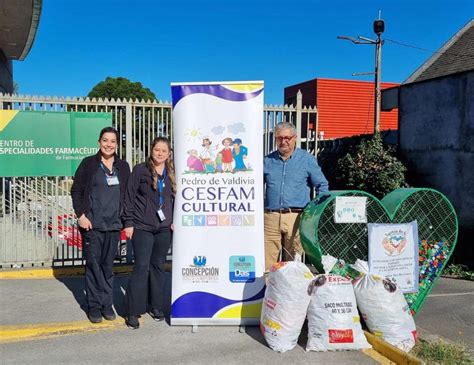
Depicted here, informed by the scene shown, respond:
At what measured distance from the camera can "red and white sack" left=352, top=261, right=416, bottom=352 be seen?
13.0 ft

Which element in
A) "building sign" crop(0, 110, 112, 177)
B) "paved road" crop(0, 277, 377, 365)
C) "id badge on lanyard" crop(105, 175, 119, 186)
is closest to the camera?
"paved road" crop(0, 277, 377, 365)

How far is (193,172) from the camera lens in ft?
14.9

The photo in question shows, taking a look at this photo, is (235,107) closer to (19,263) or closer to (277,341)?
(277,341)

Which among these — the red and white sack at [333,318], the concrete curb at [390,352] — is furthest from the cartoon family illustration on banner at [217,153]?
the concrete curb at [390,352]

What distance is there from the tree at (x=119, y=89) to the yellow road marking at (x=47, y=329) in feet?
80.6

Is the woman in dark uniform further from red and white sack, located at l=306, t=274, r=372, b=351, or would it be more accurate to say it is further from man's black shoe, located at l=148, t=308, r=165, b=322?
red and white sack, located at l=306, t=274, r=372, b=351

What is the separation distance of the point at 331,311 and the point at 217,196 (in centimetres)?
152

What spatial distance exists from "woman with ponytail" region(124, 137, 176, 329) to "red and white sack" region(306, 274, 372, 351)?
1624 millimetres

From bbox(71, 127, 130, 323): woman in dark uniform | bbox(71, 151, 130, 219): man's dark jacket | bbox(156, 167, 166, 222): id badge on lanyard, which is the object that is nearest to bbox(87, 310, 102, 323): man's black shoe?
bbox(71, 127, 130, 323): woman in dark uniform

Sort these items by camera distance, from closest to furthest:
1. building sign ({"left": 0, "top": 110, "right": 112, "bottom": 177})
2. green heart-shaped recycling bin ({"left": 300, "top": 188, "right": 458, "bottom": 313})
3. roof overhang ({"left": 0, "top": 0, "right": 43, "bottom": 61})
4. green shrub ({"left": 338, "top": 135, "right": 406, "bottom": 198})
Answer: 1. green heart-shaped recycling bin ({"left": 300, "top": 188, "right": 458, "bottom": 313})
2. building sign ({"left": 0, "top": 110, "right": 112, "bottom": 177})
3. green shrub ({"left": 338, "top": 135, "right": 406, "bottom": 198})
4. roof overhang ({"left": 0, "top": 0, "right": 43, "bottom": 61})

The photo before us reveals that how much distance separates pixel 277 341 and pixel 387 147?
23.4 feet

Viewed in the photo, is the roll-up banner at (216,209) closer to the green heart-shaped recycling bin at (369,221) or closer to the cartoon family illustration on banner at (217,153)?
the cartoon family illustration on banner at (217,153)

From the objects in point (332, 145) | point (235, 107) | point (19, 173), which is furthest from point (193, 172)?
point (332, 145)

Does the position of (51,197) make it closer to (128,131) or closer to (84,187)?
(128,131)
